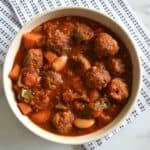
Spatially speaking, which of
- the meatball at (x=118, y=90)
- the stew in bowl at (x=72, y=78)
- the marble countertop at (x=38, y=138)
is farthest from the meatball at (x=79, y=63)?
the marble countertop at (x=38, y=138)

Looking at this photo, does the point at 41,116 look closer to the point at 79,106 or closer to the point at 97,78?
the point at 79,106

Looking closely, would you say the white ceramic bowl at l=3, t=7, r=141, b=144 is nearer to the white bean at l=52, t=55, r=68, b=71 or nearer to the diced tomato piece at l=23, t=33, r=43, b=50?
the diced tomato piece at l=23, t=33, r=43, b=50

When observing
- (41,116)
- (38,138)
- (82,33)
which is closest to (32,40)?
(82,33)

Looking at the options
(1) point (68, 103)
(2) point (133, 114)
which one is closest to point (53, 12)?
(1) point (68, 103)

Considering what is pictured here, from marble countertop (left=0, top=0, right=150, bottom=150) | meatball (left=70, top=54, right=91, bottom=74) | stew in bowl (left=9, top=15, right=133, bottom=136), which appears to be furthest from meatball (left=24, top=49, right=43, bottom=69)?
marble countertop (left=0, top=0, right=150, bottom=150)

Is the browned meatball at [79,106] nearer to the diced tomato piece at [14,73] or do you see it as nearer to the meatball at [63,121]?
the meatball at [63,121]

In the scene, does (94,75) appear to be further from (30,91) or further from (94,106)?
(30,91)
